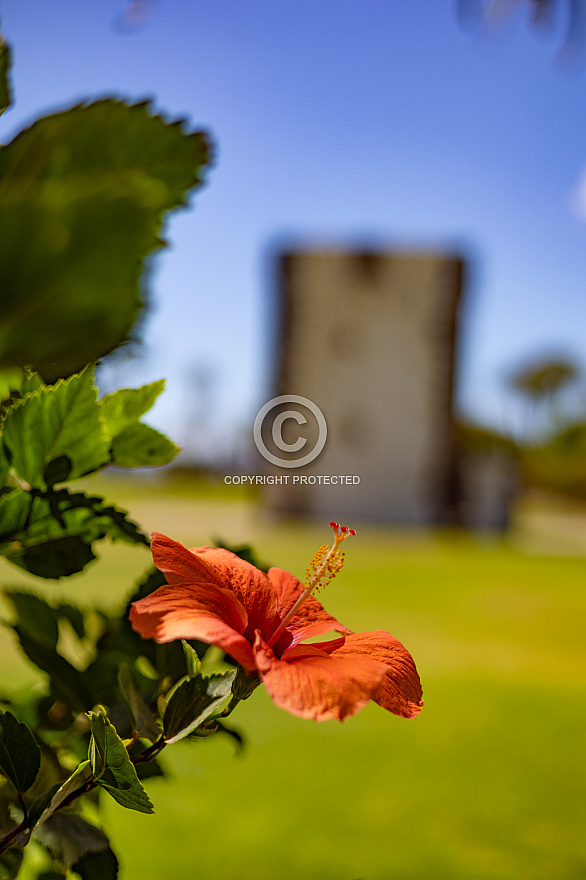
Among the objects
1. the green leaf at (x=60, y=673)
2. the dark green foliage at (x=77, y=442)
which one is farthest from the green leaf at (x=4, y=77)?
the green leaf at (x=60, y=673)

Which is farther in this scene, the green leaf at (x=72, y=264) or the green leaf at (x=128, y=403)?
the green leaf at (x=128, y=403)

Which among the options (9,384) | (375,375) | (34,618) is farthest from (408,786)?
(375,375)

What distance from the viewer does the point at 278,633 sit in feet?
0.77

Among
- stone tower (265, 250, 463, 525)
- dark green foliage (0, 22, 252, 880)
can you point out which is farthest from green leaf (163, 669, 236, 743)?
stone tower (265, 250, 463, 525)

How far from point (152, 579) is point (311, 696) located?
5.0 inches

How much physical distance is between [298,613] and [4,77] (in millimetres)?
202

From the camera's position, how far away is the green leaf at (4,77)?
192mm

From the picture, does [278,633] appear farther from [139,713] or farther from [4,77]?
[4,77]

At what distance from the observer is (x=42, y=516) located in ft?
0.88

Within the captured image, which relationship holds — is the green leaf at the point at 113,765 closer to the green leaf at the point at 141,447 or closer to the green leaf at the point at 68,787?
the green leaf at the point at 68,787

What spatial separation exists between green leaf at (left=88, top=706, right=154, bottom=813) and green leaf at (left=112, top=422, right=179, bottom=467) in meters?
0.11

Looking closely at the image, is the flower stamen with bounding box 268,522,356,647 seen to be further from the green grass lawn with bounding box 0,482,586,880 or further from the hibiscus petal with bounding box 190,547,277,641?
the green grass lawn with bounding box 0,482,586,880

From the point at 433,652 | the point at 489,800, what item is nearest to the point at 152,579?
the point at 489,800

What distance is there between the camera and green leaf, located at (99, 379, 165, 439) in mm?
270
